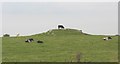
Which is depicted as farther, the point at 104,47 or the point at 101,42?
the point at 101,42

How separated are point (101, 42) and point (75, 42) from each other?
4769 millimetres

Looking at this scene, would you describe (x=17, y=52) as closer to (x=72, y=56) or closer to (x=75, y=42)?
(x=72, y=56)

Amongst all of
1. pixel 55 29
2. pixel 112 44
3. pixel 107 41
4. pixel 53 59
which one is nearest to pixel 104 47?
pixel 112 44

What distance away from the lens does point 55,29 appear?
8988cm

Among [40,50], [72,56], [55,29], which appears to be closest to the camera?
[72,56]

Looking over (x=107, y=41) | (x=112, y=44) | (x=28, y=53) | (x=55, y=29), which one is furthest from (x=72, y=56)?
(x=55, y=29)

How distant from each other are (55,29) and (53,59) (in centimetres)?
4917

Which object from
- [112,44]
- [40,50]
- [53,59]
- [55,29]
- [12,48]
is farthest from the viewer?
[55,29]

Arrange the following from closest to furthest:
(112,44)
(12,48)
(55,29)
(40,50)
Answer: (40,50) < (12,48) < (112,44) < (55,29)

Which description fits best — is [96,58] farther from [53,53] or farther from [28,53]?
[28,53]

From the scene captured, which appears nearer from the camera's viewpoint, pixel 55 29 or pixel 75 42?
pixel 75 42

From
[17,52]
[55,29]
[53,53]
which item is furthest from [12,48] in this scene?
[55,29]

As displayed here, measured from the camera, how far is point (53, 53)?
4694cm

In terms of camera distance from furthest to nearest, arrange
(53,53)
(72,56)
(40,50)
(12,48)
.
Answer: (12,48)
(40,50)
(53,53)
(72,56)
